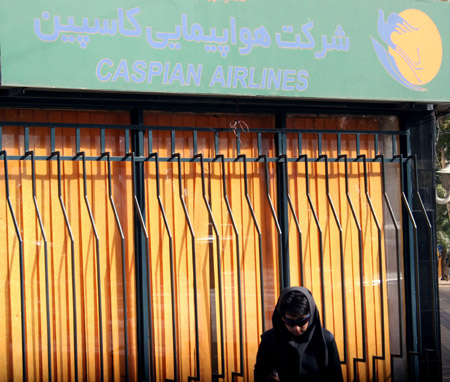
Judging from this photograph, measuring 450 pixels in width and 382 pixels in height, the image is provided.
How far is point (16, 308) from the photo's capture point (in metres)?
6.89

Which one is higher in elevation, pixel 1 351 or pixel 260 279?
pixel 260 279

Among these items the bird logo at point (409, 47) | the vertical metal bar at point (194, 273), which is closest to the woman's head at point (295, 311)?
the vertical metal bar at point (194, 273)

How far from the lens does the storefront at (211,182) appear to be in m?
6.90

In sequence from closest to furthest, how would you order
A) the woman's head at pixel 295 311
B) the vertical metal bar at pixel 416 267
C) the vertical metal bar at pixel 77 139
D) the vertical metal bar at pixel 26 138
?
the woman's head at pixel 295 311 < the vertical metal bar at pixel 26 138 < the vertical metal bar at pixel 77 139 < the vertical metal bar at pixel 416 267

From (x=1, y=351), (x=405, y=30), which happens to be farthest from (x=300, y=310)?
(x=405, y=30)

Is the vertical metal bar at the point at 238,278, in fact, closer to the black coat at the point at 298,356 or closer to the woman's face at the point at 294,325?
the black coat at the point at 298,356

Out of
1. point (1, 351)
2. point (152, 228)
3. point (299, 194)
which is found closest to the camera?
point (1, 351)

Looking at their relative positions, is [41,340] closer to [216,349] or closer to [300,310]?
[216,349]

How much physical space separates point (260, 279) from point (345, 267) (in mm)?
995

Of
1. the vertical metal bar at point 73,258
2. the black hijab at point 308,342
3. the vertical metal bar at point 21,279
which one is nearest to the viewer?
the black hijab at point 308,342

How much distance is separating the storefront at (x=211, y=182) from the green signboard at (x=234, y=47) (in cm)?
1

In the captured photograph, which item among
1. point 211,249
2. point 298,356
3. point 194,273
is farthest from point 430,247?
point 298,356

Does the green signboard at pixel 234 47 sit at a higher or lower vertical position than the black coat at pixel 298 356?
higher

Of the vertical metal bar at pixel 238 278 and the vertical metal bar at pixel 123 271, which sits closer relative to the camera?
the vertical metal bar at pixel 123 271
